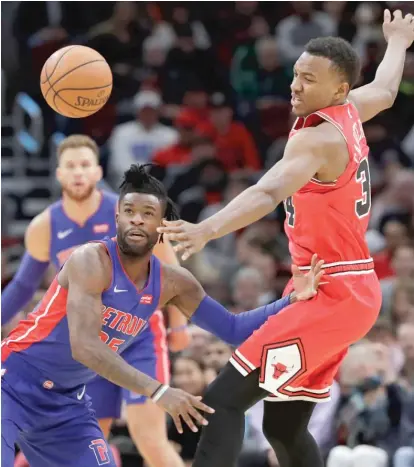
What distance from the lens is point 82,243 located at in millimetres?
6941

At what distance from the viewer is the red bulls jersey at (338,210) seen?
4.98 m

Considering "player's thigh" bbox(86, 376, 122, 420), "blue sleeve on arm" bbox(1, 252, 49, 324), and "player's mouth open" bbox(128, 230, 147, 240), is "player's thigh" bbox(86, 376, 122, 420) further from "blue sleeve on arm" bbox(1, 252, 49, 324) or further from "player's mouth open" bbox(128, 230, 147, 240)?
"player's mouth open" bbox(128, 230, 147, 240)

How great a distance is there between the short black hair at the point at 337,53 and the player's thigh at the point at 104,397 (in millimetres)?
2540

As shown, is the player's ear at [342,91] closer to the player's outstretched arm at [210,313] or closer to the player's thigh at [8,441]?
the player's outstretched arm at [210,313]

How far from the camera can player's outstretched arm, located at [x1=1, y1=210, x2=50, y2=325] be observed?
22.6ft

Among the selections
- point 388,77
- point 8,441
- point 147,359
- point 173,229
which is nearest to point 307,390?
point 173,229

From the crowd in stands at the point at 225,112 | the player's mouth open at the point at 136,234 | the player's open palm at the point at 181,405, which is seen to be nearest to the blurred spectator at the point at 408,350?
the crowd in stands at the point at 225,112

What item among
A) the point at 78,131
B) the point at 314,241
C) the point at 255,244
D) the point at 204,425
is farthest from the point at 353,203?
the point at 78,131

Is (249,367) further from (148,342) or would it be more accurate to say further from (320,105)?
(148,342)

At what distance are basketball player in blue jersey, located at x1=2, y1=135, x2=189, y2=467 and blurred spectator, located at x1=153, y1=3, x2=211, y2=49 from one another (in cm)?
637

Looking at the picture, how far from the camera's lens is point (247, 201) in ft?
14.9

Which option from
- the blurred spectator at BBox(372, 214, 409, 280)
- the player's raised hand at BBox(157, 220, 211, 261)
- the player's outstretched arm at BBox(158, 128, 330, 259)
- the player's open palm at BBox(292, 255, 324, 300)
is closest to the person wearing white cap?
the blurred spectator at BBox(372, 214, 409, 280)

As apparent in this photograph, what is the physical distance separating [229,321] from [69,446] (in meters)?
0.97

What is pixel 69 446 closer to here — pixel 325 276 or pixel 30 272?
pixel 325 276
